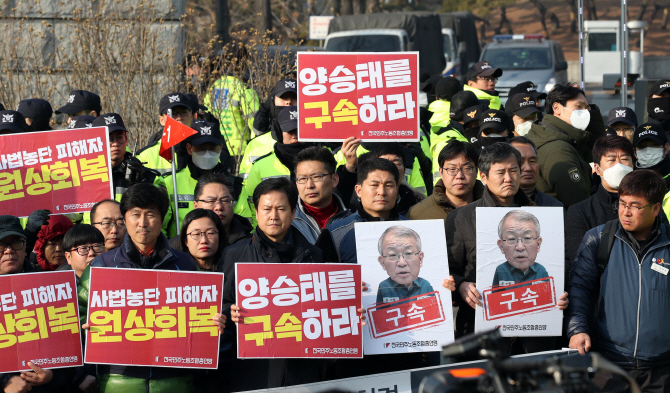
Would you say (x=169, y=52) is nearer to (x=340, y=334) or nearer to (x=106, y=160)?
(x=106, y=160)

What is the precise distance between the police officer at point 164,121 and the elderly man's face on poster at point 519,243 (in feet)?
10.6

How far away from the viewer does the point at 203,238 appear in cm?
619

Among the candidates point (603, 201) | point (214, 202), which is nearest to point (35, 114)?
point (214, 202)

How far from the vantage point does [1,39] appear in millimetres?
11984

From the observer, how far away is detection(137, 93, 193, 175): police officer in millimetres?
7797

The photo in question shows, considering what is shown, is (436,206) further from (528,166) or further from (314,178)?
(314,178)

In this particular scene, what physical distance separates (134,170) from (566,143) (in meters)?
3.63

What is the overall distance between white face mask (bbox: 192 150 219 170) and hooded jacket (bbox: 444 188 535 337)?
8.30 ft

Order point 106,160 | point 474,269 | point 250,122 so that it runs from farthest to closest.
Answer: point 250,122 < point 106,160 < point 474,269

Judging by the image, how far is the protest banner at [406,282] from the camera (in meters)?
5.44

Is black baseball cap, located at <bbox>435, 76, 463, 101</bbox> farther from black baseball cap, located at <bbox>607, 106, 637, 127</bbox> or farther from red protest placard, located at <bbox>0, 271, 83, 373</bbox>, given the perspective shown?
red protest placard, located at <bbox>0, 271, 83, 373</bbox>

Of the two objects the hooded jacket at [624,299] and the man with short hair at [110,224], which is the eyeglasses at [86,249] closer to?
the man with short hair at [110,224]

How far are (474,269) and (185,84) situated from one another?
24.1 ft

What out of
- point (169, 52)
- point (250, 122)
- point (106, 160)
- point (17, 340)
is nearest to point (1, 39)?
point (169, 52)
